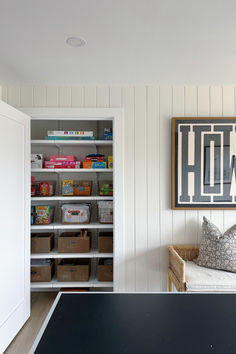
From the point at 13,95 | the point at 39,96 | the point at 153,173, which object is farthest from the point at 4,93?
the point at 153,173

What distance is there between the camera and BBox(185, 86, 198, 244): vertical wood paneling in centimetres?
267

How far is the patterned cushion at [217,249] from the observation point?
90.7 inches

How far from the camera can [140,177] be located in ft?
8.77

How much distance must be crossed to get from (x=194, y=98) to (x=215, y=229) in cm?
140

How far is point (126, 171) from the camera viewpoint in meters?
2.67

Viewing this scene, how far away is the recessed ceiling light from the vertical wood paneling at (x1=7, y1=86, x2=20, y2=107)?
1.14m

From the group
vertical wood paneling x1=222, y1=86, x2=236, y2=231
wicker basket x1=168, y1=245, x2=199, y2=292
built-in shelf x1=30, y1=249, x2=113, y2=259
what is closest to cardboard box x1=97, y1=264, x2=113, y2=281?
built-in shelf x1=30, y1=249, x2=113, y2=259

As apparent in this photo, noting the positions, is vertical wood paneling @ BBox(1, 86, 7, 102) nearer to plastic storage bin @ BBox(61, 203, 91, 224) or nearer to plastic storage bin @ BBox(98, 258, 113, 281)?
plastic storage bin @ BBox(61, 203, 91, 224)

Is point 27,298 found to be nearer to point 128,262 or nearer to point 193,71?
point 128,262

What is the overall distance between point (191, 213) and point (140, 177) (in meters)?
0.68

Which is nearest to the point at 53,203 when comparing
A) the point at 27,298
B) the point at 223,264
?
the point at 27,298

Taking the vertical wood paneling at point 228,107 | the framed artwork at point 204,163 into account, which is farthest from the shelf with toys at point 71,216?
the vertical wood paneling at point 228,107

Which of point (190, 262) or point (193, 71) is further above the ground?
point (193, 71)

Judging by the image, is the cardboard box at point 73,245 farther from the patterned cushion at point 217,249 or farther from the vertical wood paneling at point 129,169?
the patterned cushion at point 217,249
